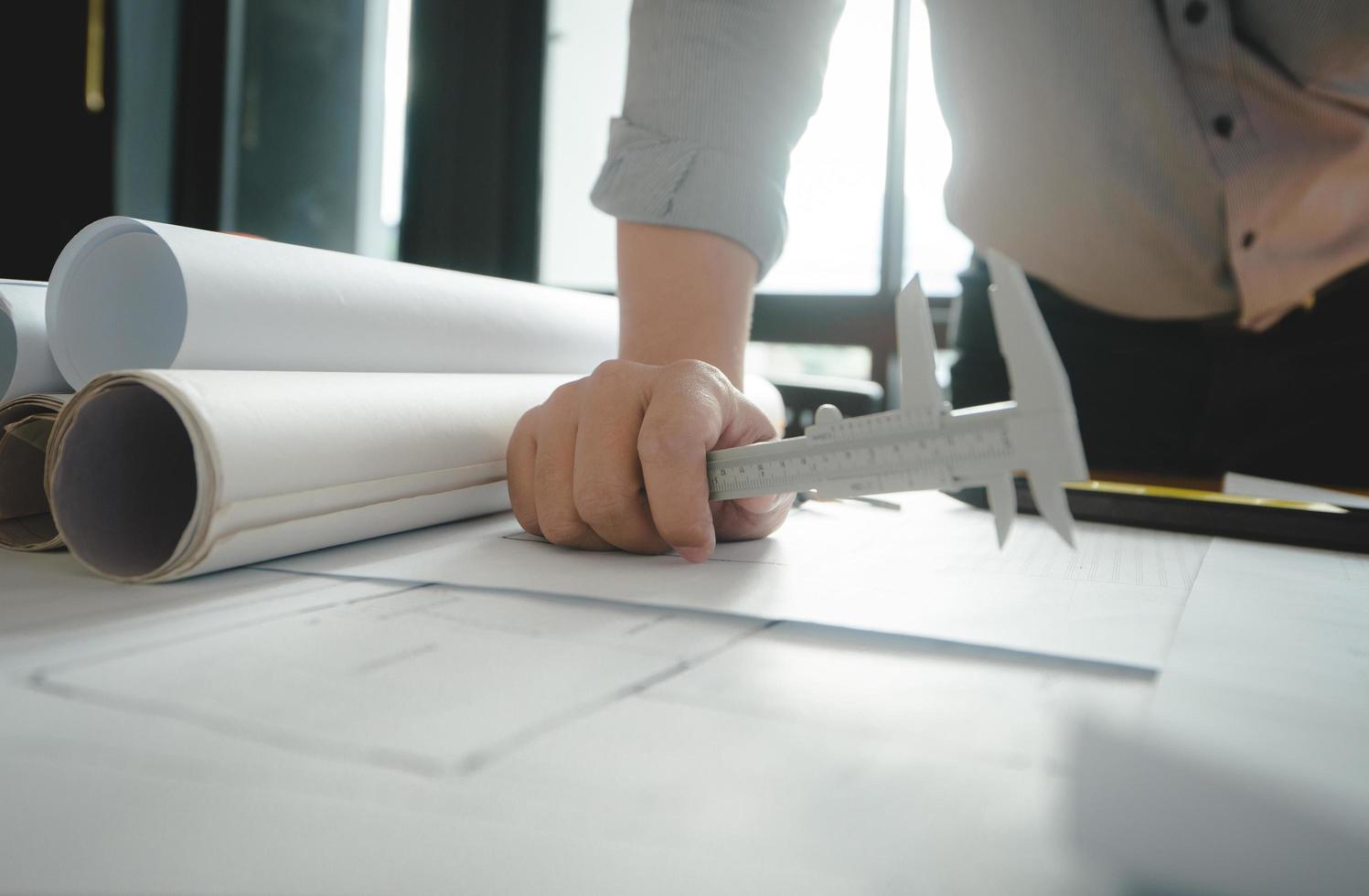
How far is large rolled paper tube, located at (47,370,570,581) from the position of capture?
57 centimetres

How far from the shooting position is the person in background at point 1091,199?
87cm

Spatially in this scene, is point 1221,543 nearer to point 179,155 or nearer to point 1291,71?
point 1291,71

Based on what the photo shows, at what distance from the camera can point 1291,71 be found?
3.05 feet

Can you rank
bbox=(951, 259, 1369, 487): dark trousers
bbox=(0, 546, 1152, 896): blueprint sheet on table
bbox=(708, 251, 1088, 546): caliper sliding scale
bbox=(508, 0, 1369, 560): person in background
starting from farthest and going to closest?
bbox=(951, 259, 1369, 487): dark trousers, bbox=(508, 0, 1369, 560): person in background, bbox=(708, 251, 1088, 546): caliper sliding scale, bbox=(0, 546, 1152, 896): blueprint sheet on table

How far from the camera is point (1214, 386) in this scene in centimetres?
120

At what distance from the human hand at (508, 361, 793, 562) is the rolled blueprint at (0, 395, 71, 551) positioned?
34 cm

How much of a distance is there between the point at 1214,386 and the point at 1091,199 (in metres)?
0.34

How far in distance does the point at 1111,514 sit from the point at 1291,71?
1.68 ft

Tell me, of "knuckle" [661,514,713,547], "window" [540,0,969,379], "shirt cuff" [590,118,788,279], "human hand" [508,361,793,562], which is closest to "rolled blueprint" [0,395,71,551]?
"human hand" [508,361,793,562]

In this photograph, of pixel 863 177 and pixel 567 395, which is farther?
pixel 863 177

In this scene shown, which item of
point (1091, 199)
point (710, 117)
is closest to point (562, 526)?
point (710, 117)

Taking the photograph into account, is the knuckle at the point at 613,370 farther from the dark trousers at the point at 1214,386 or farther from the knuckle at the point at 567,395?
the dark trousers at the point at 1214,386

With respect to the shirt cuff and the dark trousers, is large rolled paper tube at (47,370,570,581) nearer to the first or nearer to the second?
the shirt cuff

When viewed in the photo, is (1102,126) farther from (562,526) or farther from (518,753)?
(518,753)
